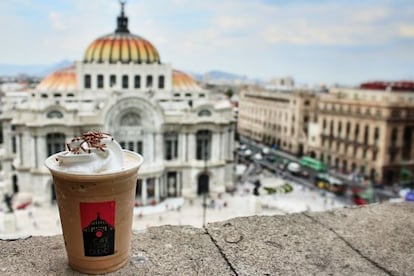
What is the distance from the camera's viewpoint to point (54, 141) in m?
35.7

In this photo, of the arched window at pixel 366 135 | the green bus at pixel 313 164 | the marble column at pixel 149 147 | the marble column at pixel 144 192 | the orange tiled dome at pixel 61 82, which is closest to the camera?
the marble column at pixel 144 192

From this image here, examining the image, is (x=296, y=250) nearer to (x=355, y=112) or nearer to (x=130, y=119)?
(x=130, y=119)

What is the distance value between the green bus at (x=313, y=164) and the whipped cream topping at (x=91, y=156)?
51207 millimetres

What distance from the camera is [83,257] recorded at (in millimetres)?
3803

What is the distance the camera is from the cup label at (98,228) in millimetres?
3701

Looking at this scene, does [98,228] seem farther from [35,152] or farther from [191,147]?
[191,147]

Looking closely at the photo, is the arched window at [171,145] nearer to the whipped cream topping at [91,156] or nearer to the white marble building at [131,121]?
the white marble building at [131,121]

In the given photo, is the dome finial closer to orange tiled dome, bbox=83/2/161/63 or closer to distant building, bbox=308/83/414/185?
orange tiled dome, bbox=83/2/161/63

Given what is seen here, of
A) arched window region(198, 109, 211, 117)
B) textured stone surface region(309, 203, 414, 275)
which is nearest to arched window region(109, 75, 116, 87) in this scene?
arched window region(198, 109, 211, 117)

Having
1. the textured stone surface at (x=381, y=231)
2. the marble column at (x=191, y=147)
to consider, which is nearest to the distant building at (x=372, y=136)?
the marble column at (x=191, y=147)

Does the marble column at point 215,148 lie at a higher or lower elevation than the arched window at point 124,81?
lower

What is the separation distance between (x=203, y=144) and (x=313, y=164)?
20.3 meters

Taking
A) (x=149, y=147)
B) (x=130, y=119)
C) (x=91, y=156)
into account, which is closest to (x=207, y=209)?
(x=149, y=147)

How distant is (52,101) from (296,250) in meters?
37.0
